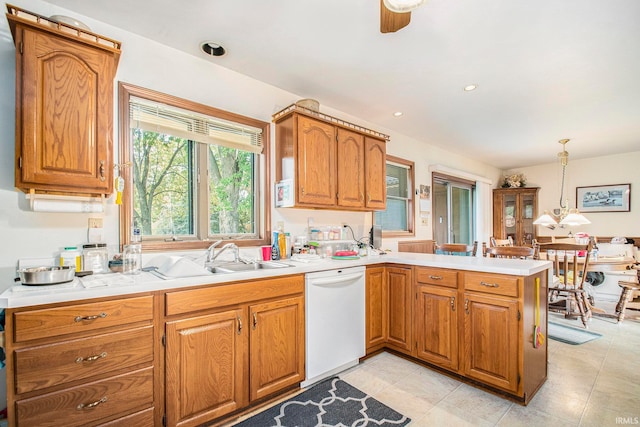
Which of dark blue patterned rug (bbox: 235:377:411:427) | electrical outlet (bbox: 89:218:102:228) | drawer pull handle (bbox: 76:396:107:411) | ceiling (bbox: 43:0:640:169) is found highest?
ceiling (bbox: 43:0:640:169)

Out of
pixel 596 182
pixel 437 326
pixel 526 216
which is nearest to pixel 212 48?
pixel 437 326

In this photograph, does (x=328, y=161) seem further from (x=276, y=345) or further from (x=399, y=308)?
(x=276, y=345)

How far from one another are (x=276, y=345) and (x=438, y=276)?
1327 mm

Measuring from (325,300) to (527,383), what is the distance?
1.41 meters

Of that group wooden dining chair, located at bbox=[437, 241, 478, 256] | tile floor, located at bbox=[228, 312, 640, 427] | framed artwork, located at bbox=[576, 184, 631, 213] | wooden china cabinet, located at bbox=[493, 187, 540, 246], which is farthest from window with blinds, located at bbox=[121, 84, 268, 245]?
framed artwork, located at bbox=[576, 184, 631, 213]

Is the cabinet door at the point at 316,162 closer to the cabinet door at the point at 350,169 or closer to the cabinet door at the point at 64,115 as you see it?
the cabinet door at the point at 350,169

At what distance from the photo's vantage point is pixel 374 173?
10.4 ft

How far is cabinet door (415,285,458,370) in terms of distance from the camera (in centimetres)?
223

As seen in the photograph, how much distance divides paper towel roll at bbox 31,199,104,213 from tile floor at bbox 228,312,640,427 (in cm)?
208

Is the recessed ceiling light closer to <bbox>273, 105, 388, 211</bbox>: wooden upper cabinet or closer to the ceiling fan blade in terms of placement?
<bbox>273, 105, 388, 211</bbox>: wooden upper cabinet

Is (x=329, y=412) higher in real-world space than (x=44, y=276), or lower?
lower

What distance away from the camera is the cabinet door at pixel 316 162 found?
2518mm

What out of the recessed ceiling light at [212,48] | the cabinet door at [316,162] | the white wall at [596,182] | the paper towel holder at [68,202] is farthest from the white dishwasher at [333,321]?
the white wall at [596,182]

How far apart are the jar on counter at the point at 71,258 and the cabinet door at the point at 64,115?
1.17 ft
